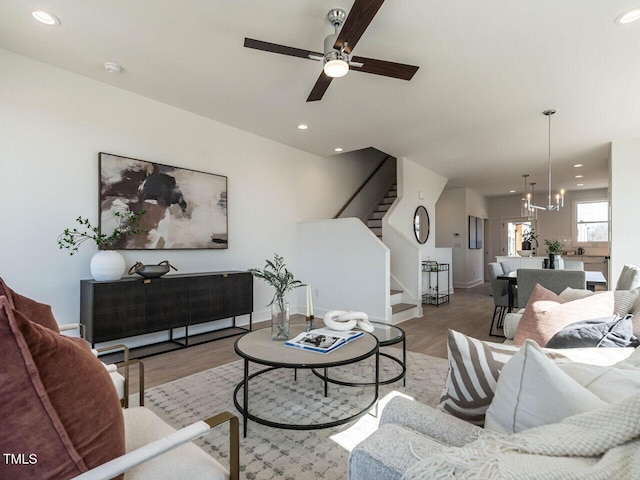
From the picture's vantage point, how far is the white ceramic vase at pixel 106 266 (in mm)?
3168

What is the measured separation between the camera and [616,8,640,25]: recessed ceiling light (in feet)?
7.54

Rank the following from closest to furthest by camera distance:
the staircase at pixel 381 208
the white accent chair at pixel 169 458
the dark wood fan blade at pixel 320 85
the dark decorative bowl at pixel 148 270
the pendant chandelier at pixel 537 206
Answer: the white accent chair at pixel 169 458 → the dark wood fan blade at pixel 320 85 → the dark decorative bowl at pixel 148 270 → the pendant chandelier at pixel 537 206 → the staircase at pixel 381 208

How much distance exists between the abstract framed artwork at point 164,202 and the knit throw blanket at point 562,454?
376cm

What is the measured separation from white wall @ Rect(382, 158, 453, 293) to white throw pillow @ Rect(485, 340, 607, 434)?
5.00 meters

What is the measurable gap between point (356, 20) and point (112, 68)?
2457 mm

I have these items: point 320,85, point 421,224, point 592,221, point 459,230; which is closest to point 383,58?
point 320,85

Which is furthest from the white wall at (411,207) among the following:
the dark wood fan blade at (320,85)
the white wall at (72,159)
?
the dark wood fan blade at (320,85)

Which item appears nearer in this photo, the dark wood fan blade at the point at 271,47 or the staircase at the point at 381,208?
the dark wood fan blade at the point at 271,47

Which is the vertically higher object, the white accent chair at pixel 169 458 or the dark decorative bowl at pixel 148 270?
the dark decorative bowl at pixel 148 270

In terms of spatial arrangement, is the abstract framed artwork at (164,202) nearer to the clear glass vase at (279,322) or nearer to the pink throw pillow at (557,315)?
the clear glass vase at (279,322)

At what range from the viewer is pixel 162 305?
11.6 ft

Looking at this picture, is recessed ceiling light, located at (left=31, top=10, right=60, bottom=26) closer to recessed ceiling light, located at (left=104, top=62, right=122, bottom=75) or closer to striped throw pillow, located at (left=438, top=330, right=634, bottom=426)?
recessed ceiling light, located at (left=104, top=62, right=122, bottom=75)

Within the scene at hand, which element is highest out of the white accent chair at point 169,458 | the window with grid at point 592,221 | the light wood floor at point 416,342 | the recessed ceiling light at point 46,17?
the recessed ceiling light at point 46,17

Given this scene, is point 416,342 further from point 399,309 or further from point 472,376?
point 472,376
